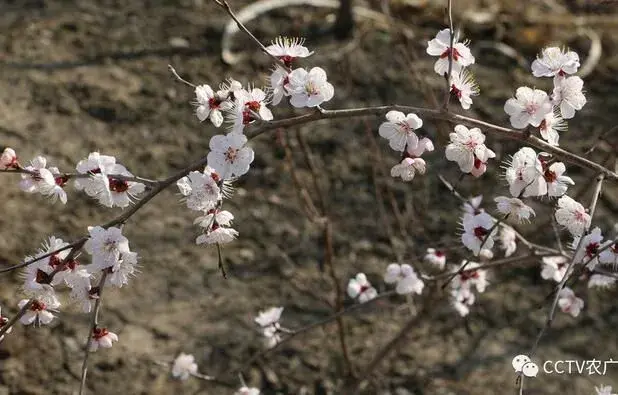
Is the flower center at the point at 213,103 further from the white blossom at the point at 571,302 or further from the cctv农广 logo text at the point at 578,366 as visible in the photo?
the cctv农广 logo text at the point at 578,366

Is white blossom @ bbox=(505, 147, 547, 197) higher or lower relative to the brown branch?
lower

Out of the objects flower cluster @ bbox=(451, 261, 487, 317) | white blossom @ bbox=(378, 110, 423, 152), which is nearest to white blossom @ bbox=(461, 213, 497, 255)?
white blossom @ bbox=(378, 110, 423, 152)

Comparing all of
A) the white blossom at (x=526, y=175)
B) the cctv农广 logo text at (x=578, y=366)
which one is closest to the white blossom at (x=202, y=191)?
the white blossom at (x=526, y=175)

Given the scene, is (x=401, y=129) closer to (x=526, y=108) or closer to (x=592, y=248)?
(x=526, y=108)

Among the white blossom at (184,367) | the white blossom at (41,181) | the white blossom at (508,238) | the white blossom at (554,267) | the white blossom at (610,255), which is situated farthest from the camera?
the white blossom at (184,367)

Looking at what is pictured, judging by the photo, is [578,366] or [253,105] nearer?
[253,105]

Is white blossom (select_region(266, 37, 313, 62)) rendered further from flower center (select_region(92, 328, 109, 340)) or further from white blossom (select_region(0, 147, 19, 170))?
flower center (select_region(92, 328, 109, 340))

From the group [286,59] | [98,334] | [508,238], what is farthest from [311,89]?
[508,238]

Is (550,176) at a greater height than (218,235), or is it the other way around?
(550,176)

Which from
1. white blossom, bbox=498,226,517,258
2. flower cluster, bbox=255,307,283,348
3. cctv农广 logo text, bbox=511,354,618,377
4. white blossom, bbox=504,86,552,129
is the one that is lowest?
cctv农广 logo text, bbox=511,354,618,377
